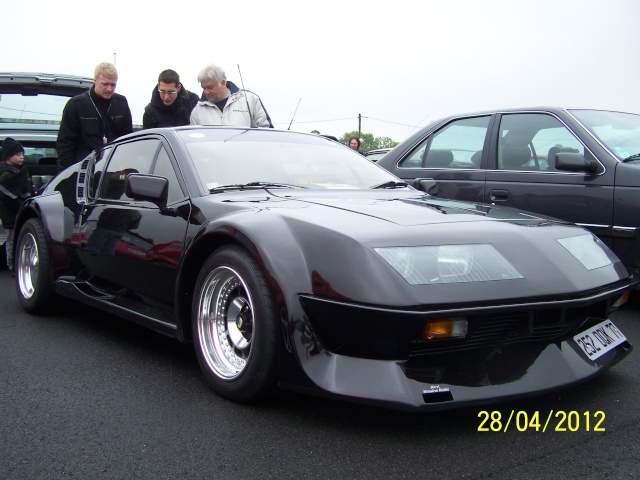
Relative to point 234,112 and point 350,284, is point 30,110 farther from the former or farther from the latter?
point 350,284

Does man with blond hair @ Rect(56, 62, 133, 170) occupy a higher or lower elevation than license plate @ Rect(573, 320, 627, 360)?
higher

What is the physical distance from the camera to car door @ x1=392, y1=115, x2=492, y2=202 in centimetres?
515

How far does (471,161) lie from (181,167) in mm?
2645

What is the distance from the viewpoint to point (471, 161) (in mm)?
5242

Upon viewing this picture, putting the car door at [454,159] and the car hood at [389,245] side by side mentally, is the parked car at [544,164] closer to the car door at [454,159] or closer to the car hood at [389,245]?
the car door at [454,159]

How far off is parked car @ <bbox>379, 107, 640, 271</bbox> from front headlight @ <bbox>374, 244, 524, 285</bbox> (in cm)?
158

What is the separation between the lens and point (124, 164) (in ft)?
13.3

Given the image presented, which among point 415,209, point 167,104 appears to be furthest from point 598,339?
point 167,104

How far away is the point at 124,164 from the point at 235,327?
5.64ft

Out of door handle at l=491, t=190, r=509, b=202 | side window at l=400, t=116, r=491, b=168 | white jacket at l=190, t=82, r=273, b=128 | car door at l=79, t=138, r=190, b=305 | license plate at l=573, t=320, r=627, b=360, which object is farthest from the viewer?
white jacket at l=190, t=82, r=273, b=128

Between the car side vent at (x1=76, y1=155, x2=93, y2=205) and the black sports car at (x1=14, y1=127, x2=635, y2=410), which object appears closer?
the black sports car at (x1=14, y1=127, x2=635, y2=410)

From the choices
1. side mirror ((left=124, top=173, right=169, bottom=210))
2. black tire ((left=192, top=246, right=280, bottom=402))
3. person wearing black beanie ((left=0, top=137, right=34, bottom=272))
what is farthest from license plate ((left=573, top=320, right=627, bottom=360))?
person wearing black beanie ((left=0, top=137, right=34, bottom=272))

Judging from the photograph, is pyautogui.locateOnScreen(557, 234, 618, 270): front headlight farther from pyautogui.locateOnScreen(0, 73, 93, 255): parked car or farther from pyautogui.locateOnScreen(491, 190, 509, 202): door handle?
→ pyautogui.locateOnScreen(0, 73, 93, 255): parked car

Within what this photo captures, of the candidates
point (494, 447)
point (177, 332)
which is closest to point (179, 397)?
point (177, 332)
